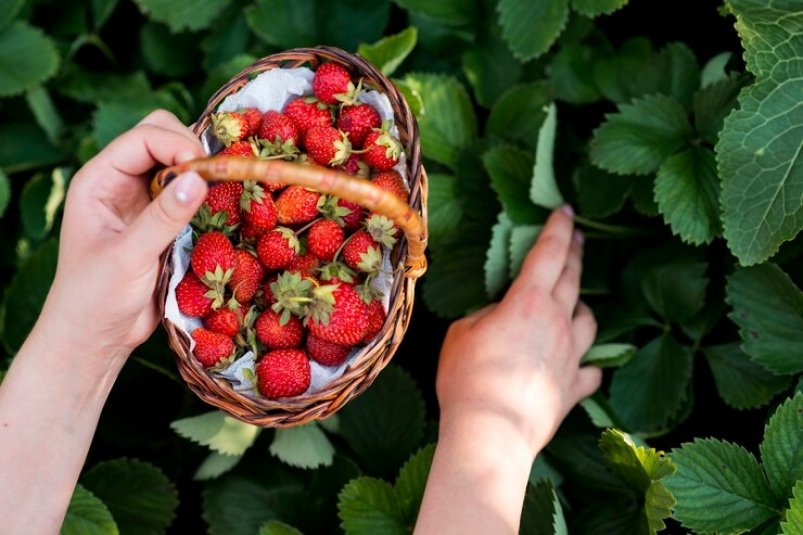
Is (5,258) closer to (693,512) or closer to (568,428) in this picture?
(568,428)

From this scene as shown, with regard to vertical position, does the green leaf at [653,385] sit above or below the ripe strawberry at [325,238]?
below

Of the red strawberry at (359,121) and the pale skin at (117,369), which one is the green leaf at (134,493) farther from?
the red strawberry at (359,121)

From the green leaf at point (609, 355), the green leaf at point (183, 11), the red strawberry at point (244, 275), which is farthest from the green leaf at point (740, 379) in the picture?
the green leaf at point (183, 11)

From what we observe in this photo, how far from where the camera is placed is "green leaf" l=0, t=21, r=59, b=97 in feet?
Result: 4.61

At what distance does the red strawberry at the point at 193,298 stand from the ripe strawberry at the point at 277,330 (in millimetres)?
65

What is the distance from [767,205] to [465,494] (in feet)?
1.56

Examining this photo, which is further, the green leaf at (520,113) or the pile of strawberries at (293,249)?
the green leaf at (520,113)

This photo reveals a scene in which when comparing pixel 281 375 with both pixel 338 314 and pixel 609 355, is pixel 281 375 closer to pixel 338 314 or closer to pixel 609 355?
pixel 338 314

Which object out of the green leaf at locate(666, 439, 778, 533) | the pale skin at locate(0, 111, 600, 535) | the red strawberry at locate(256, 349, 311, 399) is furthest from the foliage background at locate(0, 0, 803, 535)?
the red strawberry at locate(256, 349, 311, 399)

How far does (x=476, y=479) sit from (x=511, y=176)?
45cm

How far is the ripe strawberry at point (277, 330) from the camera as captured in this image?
3.20 ft

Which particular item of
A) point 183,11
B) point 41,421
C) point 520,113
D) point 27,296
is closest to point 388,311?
point 41,421

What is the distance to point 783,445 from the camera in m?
0.94

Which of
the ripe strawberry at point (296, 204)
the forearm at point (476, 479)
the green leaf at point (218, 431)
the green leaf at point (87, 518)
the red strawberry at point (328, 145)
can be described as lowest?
the green leaf at point (87, 518)
